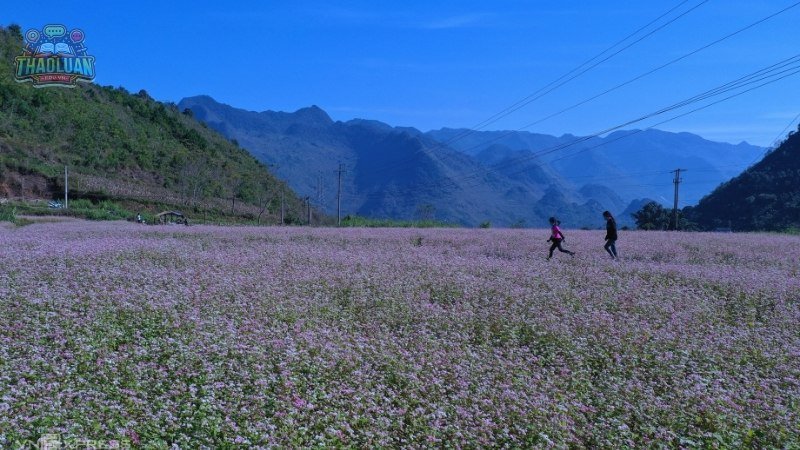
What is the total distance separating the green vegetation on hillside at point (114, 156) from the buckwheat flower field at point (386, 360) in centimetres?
5268

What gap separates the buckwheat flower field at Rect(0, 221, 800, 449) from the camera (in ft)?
16.9

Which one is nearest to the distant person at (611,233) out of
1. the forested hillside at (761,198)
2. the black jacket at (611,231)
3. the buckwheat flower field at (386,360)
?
the black jacket at (611,231)

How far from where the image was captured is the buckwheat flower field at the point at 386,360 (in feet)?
16.9

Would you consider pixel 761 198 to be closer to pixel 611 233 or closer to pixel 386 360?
pixel 611 233

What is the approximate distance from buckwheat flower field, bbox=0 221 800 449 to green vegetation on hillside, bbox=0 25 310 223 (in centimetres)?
5268

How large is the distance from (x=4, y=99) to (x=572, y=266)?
75400 mm

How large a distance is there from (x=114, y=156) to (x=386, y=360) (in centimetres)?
7548

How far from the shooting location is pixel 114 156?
7262cm

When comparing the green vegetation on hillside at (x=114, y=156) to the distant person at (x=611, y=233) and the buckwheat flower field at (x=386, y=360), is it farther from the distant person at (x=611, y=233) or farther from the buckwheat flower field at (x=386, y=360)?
the buckwheat flower field at (x=386, y=360)

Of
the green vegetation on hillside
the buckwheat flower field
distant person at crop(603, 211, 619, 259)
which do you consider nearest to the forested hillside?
distant person at crop(603, 211, 619, 259)

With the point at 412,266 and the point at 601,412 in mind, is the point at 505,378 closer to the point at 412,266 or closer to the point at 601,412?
the point at 601,412

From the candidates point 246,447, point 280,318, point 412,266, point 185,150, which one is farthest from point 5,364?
point 185,150

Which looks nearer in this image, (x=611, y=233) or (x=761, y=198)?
(x=611, y=233)

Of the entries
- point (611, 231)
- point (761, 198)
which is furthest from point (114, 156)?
A: point (761, 198)
